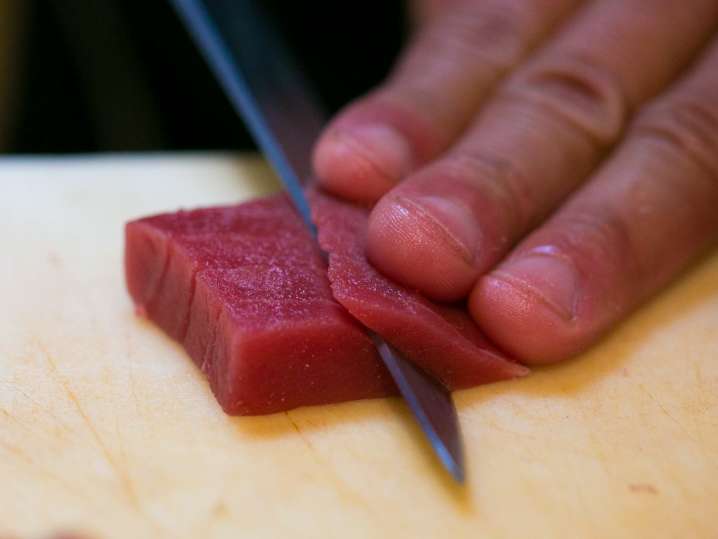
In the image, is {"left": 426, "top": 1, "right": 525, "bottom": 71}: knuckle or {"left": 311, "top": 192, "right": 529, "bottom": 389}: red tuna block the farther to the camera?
{"left": 426, "top": 1, "right": 525, "bottom": 71}: knuckle

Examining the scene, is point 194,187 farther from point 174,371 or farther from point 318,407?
point 318,407

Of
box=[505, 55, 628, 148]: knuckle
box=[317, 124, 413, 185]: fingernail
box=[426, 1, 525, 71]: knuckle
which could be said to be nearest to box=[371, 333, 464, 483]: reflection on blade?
box=[317, 124, 413, 185]: fingernail

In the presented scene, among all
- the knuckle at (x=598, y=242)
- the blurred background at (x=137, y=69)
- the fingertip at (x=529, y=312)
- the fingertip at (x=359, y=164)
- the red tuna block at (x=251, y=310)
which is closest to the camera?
the red tuna block at (x=251, y=310)

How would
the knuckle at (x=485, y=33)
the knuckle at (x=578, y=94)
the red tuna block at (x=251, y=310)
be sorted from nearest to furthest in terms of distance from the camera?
the red tuna block at (x=251, y=310), the knuckle at (x=578, y=94), the knuckle at (x=485, y=33)

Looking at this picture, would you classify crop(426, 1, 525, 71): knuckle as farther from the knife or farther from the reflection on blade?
the reflection on blade

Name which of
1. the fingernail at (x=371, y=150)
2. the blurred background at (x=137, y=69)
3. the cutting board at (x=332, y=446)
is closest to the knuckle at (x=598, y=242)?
the cutting board at (x=332, y=446)

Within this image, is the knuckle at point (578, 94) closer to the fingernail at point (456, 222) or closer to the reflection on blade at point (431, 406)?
the fingernail at point (456, 222)

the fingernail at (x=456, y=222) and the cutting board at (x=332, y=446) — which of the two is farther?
the fingernail at (x=456, y=222)
